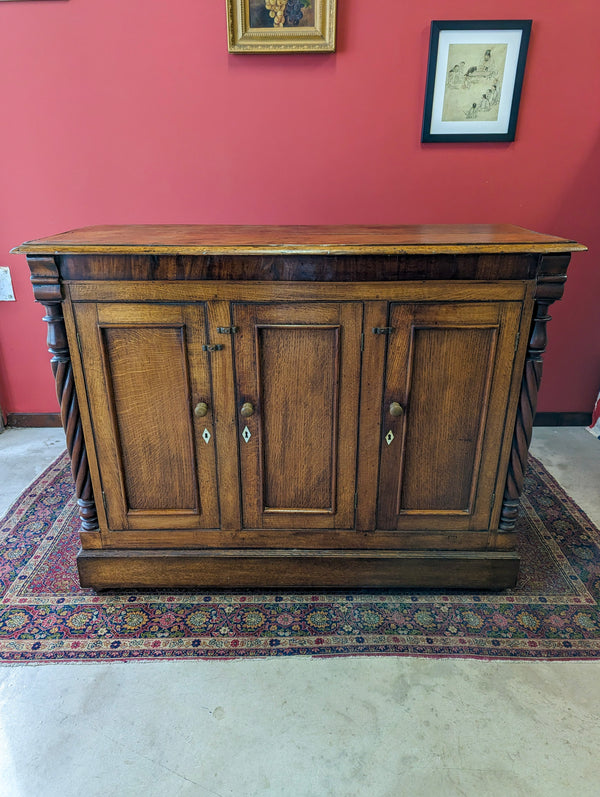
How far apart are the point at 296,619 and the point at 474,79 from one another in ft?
7.60

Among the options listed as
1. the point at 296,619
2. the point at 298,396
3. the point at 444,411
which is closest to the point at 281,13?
the point at 298,396

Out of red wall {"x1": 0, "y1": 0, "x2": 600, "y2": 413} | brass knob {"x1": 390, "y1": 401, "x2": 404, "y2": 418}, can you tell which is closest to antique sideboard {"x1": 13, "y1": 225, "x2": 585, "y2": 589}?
brass knob {"x1": 390, "y1": 401, "x2": 404, "y2": 418}

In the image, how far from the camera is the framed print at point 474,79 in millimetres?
2111

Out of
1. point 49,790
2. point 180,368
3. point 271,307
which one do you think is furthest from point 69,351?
point 49,790

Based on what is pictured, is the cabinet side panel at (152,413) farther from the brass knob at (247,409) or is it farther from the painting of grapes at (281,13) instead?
the painting of grapes at (281,13)

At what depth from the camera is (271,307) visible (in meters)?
1.41

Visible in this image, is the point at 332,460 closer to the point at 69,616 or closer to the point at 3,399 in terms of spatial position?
the point at 69,616

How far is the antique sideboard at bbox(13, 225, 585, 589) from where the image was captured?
4.50 feet

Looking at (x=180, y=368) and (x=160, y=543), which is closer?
(x=180, y=368)

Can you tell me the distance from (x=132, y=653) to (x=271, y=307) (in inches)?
43.1

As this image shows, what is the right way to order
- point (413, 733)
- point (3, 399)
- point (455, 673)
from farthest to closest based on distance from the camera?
point (3, 399)
point (455, 673)
point (413, 733)

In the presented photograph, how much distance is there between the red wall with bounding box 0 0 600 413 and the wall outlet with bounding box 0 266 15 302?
6 centimetres

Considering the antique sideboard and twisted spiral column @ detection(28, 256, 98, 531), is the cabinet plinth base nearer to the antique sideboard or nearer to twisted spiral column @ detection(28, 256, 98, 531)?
the antique sideboard

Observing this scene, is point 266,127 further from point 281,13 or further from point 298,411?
point 298,411
